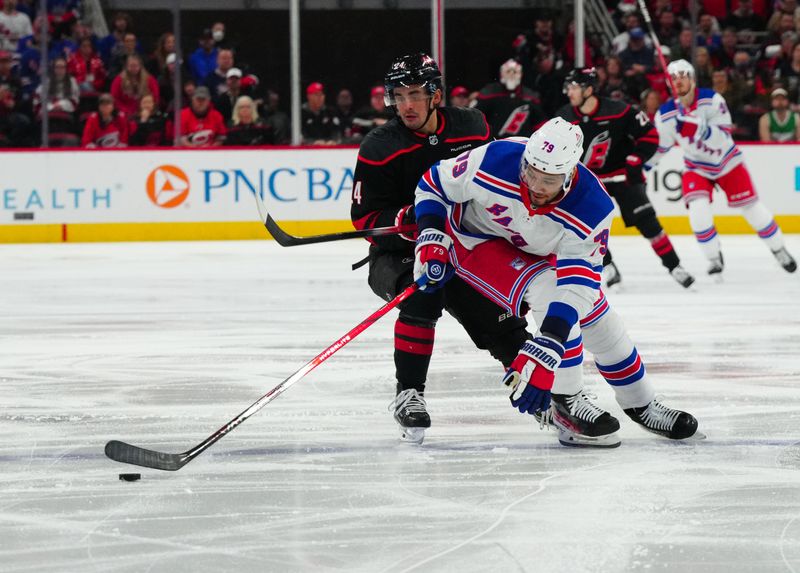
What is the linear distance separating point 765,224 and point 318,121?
3.76 m

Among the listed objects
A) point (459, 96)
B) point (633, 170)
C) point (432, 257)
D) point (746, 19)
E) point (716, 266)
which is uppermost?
point (746, 19)

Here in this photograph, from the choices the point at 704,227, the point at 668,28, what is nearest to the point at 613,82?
the point at 668,28

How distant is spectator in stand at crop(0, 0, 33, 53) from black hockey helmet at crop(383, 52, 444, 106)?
7.22m

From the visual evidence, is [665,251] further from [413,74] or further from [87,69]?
[87,69]

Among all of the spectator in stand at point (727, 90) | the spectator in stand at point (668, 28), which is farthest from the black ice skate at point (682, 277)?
the spectator in stand at point (668, 28)

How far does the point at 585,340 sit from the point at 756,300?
3352mm

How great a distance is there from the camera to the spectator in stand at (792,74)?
10672 mm

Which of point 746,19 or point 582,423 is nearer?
point 582,423

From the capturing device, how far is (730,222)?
33.7 ft

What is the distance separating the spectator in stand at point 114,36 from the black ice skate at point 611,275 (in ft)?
16.2

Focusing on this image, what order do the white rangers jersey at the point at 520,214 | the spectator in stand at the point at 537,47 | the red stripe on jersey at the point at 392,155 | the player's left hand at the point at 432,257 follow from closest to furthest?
1. the white rangers jersey at the point at 520,214
2. the player's left hand at the point at 432,257
3. the red stripe on jersey at the point at 392,155
4. the spectator in stand at the point at 537,47

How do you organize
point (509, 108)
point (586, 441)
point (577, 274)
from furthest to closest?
point (509, 108)
point (586, 441)
point (577, 274)

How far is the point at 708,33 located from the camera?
1073 centimetres

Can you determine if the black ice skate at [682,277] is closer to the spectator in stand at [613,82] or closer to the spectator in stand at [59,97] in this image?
the spectator in stand at [613,82]
